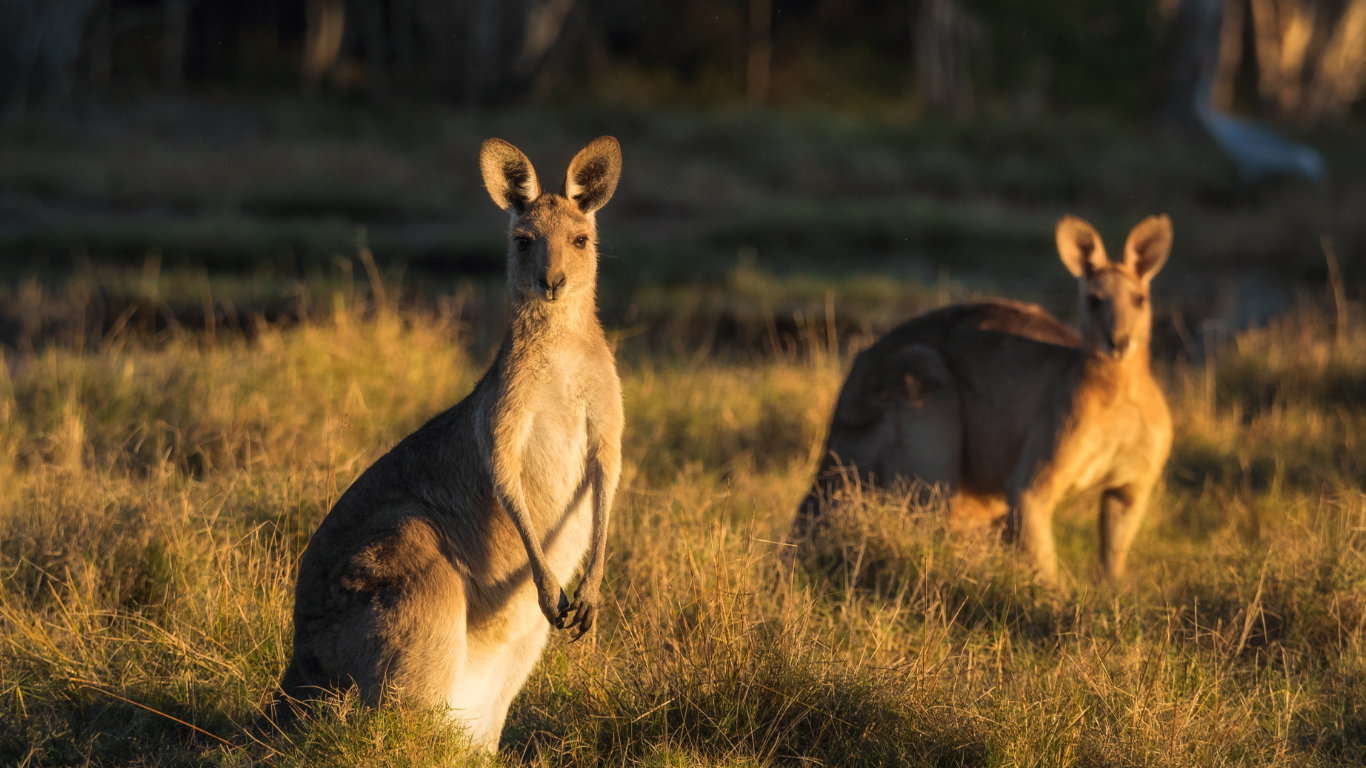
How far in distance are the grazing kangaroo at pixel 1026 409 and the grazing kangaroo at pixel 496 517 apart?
162 centimetres

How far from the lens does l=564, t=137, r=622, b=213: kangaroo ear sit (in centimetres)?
306

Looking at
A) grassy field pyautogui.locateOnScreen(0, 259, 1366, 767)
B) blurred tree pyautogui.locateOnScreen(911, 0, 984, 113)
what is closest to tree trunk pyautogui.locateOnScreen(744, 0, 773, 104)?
blurred tree pyautogui.locateOnScreen(911, 0, 984, 113)

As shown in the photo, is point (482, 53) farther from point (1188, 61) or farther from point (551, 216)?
point (551, 216)

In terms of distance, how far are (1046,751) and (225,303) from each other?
26.6 ft

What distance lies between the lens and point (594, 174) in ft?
10.2

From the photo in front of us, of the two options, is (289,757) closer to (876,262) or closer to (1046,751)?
(1046,751)

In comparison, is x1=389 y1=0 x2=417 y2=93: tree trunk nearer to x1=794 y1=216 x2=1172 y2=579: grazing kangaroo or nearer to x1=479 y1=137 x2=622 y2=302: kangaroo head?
x1=794 y1=216 x2=1172 y2=579: grazing kangaroo

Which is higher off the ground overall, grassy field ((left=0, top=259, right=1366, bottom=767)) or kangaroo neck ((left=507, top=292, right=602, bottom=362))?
kangaroo neck ((left=507, top=292, right=602, bottom=362))

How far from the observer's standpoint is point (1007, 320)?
484 centimetres

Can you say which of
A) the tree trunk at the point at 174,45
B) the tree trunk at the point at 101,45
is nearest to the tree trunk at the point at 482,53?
the tree trunk at the point at 174,45

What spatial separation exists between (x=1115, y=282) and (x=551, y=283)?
2.34 meters

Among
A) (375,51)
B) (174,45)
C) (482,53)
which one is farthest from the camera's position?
(174,45)

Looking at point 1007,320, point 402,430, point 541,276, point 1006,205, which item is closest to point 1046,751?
point 541,276

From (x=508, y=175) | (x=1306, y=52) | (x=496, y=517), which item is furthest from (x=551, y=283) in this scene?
(x=1306, y=52)
